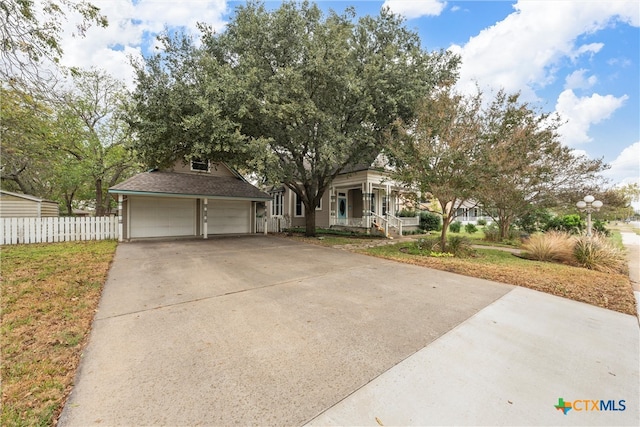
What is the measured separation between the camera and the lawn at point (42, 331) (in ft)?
7.09

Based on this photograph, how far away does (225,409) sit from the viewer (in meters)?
2.12

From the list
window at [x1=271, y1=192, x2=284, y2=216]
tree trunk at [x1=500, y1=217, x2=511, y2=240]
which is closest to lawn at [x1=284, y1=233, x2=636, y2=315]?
tree trunk at [x1=500, y1=217, x2=511, y2=240]

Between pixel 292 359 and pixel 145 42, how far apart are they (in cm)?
1365

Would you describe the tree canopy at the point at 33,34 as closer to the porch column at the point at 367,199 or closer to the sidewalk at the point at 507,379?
the sidewalk at the point at 507,379

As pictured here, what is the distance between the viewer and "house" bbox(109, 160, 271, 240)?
523 inches

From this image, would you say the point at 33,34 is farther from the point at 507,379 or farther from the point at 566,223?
the point at 566,223

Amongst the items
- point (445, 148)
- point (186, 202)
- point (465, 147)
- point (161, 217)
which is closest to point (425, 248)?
point (445, 148)

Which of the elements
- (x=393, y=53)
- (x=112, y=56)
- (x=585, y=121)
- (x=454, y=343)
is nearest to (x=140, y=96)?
(x=112, y=56)

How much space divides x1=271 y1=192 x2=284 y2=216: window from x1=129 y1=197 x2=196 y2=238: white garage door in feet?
27.2

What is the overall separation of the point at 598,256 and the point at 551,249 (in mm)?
1143

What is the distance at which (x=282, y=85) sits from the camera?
34.2 feet

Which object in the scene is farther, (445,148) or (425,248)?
(425,248)

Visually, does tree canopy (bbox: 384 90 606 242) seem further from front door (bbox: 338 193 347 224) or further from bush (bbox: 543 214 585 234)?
front door (bbox: 338 193 347 224)

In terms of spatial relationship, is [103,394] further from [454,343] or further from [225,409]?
[454,343]
